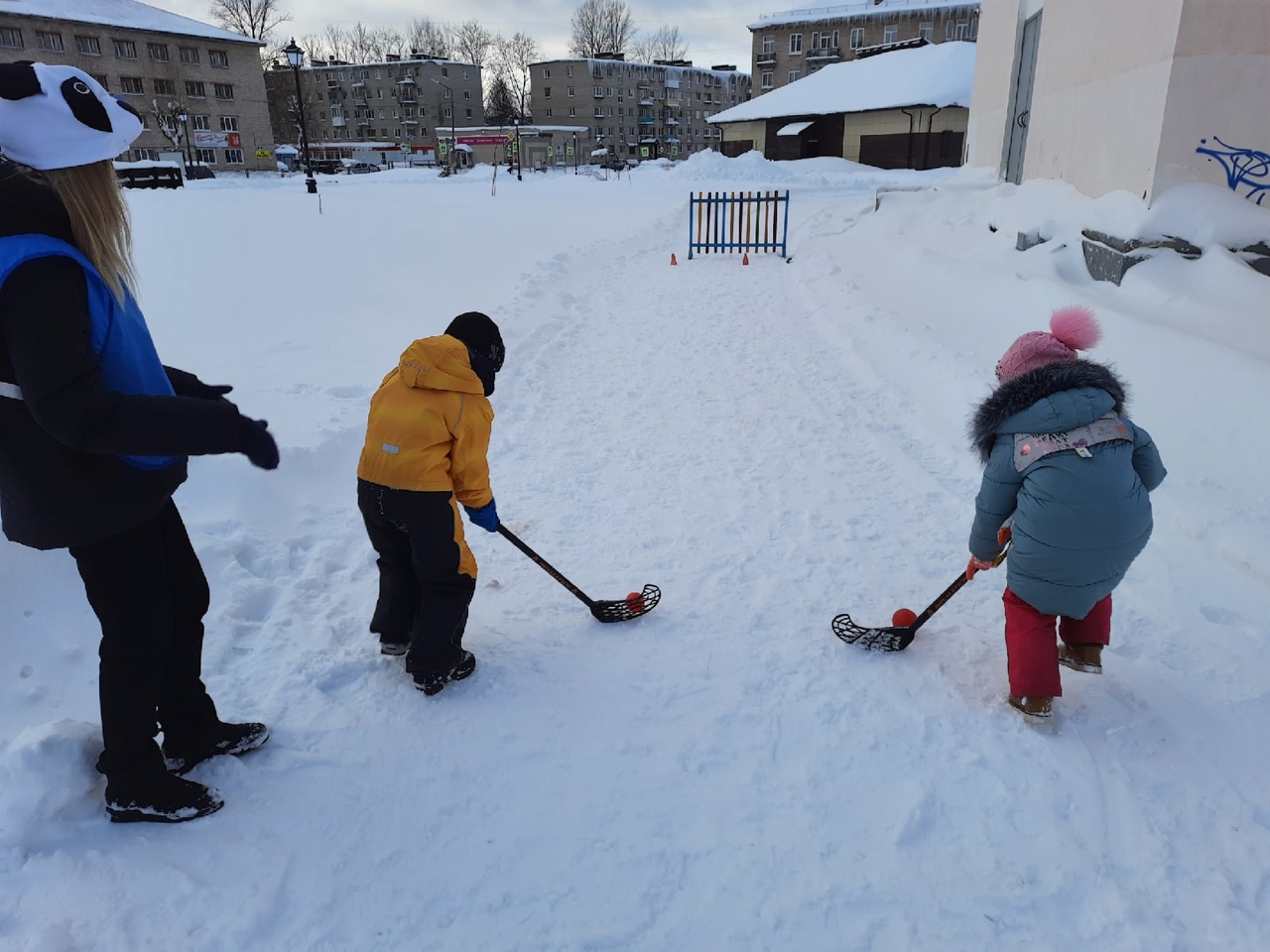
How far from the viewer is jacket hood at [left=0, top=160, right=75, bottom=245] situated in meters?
1.77

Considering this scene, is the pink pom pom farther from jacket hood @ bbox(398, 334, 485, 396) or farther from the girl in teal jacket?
jacket hood @ bbox(398, 334, 485, 396)

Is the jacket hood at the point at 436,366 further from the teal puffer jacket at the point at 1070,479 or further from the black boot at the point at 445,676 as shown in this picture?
the teal puffer jacket at the point at 1070,479

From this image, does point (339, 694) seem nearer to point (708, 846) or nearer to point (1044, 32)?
point (708, 846)

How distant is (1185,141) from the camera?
6414mm

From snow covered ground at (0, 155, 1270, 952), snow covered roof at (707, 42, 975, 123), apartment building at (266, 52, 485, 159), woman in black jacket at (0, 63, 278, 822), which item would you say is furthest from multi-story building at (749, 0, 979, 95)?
woman in black jacket at (0, 63, 278, 822)

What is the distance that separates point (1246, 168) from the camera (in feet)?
20.5

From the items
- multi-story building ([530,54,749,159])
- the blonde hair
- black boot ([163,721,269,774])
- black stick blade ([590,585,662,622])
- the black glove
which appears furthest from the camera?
multi-story building ([530,54,749,159])

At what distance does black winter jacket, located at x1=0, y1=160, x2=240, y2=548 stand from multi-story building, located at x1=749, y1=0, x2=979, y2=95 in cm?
6365

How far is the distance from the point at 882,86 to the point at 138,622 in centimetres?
4135

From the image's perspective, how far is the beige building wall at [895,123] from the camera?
3459 cm

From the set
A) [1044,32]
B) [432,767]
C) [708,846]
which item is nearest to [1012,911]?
[708,846]

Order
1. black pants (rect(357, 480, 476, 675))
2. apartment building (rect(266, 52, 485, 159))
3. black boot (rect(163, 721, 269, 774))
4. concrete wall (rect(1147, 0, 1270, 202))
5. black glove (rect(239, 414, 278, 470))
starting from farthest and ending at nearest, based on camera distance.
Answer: apartment building (rect(266, 52, 485, 159)) < concrete wall (rect(1147, 0, 1270, 202)) < black pants (rect(357, 480, 476, 675)) < black boot (rect(163, 721, 269, 774)) < black glove (rect(239, 414, 278, 470))

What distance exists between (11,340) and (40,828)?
137 cm

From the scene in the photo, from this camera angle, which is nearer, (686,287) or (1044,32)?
(1044,32)
